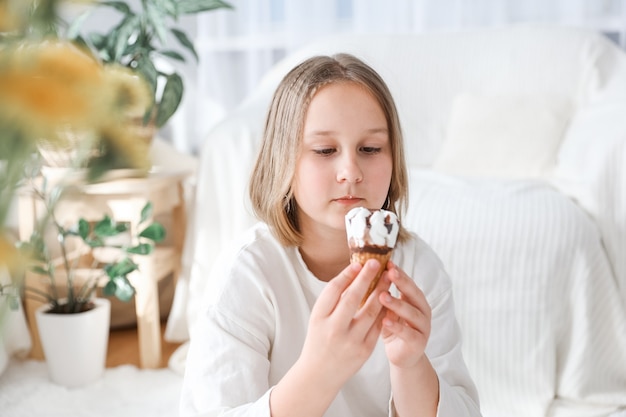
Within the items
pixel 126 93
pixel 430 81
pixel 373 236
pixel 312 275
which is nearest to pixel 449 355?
pixel 312 275

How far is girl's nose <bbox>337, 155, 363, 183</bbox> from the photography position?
3.28 feet

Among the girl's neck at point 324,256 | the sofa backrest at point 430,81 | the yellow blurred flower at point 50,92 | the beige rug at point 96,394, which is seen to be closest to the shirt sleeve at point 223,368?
the girl's neck at point 324,256

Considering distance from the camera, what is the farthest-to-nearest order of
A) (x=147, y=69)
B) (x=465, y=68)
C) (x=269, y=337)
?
1. (x=465, y=68)
2. (x=147, y=69)
3. (x=269, y=337)

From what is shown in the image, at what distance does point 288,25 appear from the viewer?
3154mm

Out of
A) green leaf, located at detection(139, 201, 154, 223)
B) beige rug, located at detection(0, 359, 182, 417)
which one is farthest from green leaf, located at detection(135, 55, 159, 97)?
beige rug, located at detection(0, 359, 182, 417)

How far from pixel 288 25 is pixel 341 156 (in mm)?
2245

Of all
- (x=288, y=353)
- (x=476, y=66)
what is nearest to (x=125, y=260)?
(x=288, y=353)

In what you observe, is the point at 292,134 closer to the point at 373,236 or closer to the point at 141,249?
the point at 373,236

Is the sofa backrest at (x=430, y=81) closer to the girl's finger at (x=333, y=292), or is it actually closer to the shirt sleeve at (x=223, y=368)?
the shirt sleeve at (x=223, y=368)

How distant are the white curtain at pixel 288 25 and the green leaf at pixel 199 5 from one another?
0.84 meters

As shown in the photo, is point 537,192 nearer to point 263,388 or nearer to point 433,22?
point 263,388

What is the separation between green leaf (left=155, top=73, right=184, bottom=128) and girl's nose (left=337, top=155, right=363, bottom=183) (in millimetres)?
1290

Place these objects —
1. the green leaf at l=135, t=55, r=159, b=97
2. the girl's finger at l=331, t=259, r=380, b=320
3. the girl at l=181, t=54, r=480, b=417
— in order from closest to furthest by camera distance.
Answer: the girl's finger at l=331, t=259, r=380, b=320, the girl at l=181, t=54, r=480, b=417, the green leaf at l=135, t=55, r=159, b=97

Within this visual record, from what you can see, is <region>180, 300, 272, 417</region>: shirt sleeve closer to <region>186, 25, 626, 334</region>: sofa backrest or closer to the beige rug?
the beige rug
